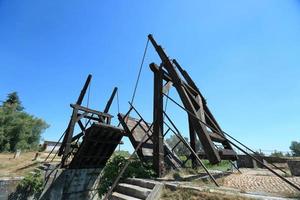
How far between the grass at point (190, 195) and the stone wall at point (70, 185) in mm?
7456

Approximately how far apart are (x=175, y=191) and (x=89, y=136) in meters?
6.01

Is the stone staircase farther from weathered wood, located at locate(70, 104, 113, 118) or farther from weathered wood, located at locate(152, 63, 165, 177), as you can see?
weathered wood, located at locate(70, 104, 113, 118)

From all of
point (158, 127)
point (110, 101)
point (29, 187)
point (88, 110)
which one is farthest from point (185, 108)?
point (29, 187)

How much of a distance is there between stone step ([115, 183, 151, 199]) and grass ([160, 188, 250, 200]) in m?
0.40

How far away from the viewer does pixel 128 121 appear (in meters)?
8.83

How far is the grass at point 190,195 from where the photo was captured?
3.06 metres

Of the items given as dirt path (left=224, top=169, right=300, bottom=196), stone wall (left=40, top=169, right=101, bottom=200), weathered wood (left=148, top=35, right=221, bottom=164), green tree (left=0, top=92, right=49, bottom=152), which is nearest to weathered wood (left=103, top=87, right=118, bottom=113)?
stone wall (left=40, top=169, right=101, bottom=200)

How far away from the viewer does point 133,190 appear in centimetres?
423

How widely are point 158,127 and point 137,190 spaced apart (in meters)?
2.01

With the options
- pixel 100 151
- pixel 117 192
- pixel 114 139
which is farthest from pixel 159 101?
pixel 100 151

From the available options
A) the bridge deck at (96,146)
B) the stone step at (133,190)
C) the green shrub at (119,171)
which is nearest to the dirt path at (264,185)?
the stone step at (133,190)

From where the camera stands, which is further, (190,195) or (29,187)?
(29,187)

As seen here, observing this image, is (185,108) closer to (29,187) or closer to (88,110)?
(88,110)

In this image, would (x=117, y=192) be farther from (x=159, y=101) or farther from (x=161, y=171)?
(x=159, y=101)
